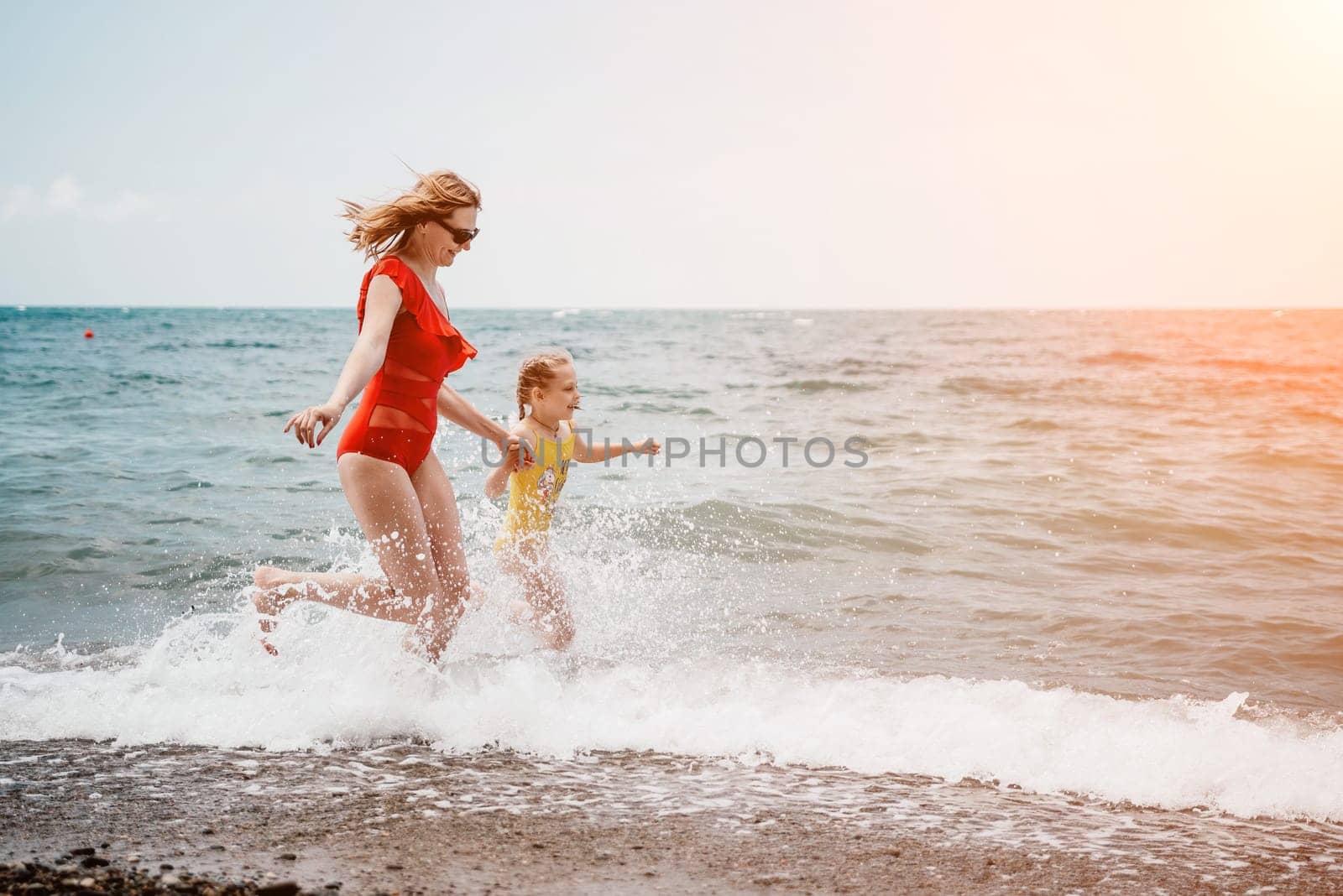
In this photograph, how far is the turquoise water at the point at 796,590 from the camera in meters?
4.40

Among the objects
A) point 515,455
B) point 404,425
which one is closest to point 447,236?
point 404,425

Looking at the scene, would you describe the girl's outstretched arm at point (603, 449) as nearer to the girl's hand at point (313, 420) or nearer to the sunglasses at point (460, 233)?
the sunglasses at point (460, 233)

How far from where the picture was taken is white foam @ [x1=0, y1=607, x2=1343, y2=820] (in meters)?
4.07

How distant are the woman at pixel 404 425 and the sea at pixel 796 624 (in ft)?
1.27

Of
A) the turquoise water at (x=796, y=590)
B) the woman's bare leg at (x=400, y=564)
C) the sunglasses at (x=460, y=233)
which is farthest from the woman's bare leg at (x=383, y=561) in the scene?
the sunglasses at (x=460, y=233)

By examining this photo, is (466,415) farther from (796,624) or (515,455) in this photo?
(796,624)

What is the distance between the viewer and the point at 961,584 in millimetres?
7395

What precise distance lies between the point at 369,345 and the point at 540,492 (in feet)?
5.88

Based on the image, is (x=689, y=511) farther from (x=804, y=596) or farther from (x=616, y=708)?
(x=616, y=708)

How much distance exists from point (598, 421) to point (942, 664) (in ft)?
36.2

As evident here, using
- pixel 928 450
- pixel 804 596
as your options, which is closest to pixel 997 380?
pixel 928 450

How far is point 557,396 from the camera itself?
5.46m

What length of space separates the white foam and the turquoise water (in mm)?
18

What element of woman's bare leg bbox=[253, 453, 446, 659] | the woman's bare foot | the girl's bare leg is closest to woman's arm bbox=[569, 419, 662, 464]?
the girl's bare leg
